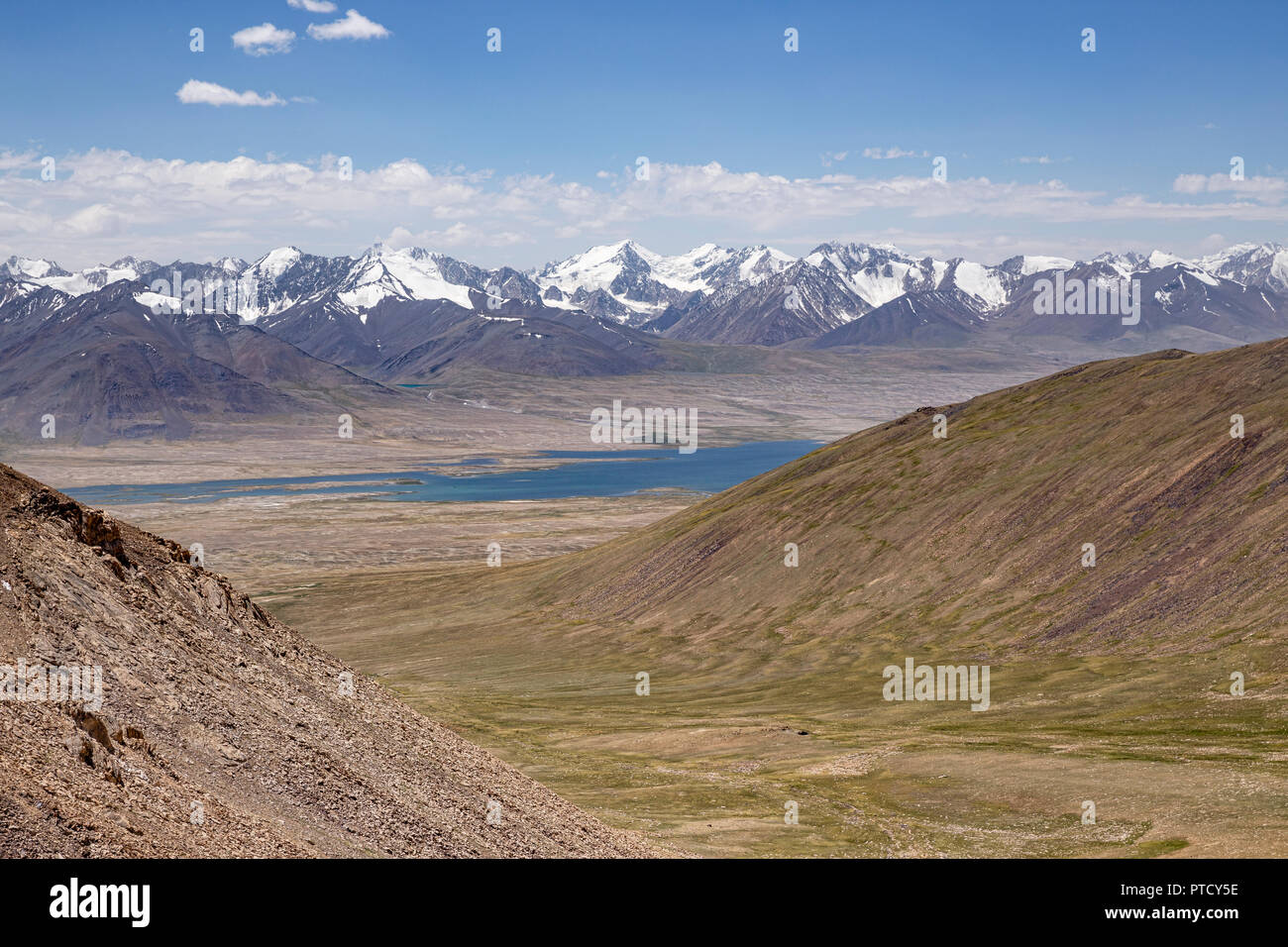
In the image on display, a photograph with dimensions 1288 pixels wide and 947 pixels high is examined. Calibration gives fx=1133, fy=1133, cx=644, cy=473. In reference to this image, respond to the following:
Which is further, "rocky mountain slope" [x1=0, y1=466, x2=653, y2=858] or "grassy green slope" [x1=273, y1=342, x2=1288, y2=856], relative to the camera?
"grassy green slope" [x1=273, y1=342, x2=1288, y2=856]

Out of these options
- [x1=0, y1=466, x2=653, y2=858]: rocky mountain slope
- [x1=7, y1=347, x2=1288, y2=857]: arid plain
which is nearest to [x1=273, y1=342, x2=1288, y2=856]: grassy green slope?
[x1=7, y1=347, x2=1288, y2=857]: arid plain

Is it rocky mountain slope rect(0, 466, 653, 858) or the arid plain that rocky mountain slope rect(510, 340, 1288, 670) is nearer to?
the arid plain

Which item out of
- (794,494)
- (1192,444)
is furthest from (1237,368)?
(794,494)

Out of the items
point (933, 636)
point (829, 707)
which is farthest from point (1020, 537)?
point (829, 707)

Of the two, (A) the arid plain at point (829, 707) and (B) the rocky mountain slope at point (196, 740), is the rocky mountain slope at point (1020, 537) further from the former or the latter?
(B) the rocky mountain slope at point (196, 740)

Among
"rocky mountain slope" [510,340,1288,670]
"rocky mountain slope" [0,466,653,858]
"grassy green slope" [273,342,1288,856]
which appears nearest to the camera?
"rocky mountain slope" [0,466,653,858]

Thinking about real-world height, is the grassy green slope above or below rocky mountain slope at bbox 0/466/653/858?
below

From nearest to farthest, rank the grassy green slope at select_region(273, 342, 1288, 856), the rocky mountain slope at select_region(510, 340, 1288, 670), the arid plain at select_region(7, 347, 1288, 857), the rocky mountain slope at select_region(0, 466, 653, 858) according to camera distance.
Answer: the rocky mountain slope at select_region(0, 466, 653, 858)
the arid plain at select_region(7, 347, 1288, 857)
the grassy green slope at select_region(273, 342, 1288, 856)
the rocky mountain slope at select_region(510, 340, 1288, 670)
